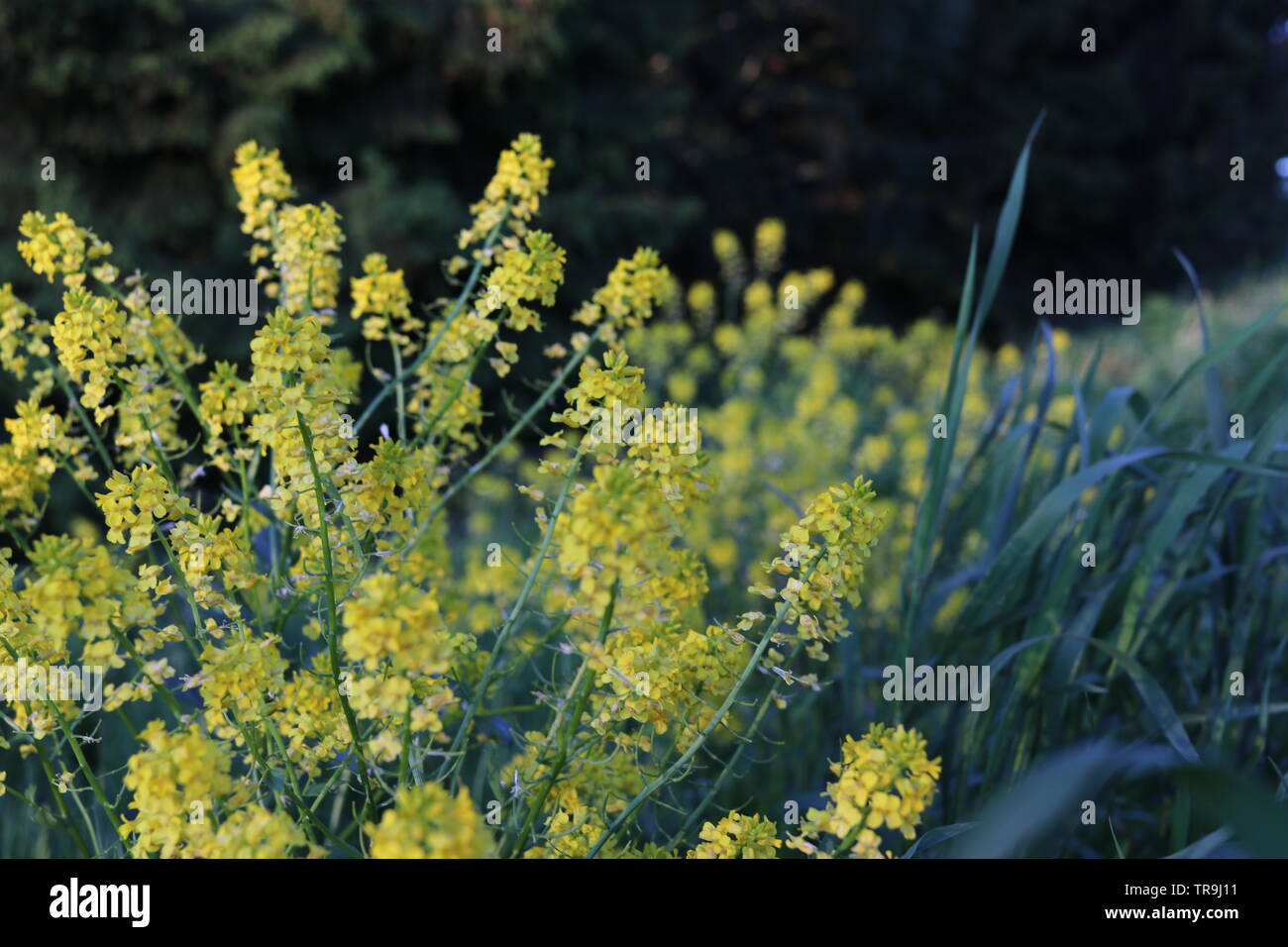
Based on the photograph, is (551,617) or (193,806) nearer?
(193,806)

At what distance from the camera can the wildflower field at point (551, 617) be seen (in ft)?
3.66

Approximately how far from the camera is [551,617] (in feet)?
5.75

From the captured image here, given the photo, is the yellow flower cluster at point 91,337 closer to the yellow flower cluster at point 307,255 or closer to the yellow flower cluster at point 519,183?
the yellow flower cluster at point 307,255

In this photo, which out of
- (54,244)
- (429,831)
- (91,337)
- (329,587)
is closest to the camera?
(429,831)

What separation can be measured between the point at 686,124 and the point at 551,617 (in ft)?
38.4

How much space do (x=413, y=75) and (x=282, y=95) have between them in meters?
0.97

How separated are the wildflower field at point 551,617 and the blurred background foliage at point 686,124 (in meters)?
2.61

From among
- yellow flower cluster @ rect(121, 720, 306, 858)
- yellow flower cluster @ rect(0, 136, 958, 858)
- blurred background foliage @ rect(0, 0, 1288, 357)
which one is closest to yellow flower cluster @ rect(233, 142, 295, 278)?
yellow flower cluster @ rect(0, 136, 958, 858)

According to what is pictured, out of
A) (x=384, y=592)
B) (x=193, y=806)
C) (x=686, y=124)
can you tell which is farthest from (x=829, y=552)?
(x=686, y=124)

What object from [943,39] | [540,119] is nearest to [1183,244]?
[943,39]

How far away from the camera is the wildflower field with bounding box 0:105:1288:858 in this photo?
112cm

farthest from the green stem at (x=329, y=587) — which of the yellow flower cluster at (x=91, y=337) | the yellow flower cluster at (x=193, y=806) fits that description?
the yellow flower cluster at (x=91, y=337)

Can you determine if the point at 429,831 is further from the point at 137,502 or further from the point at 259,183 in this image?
the point at 259,183
